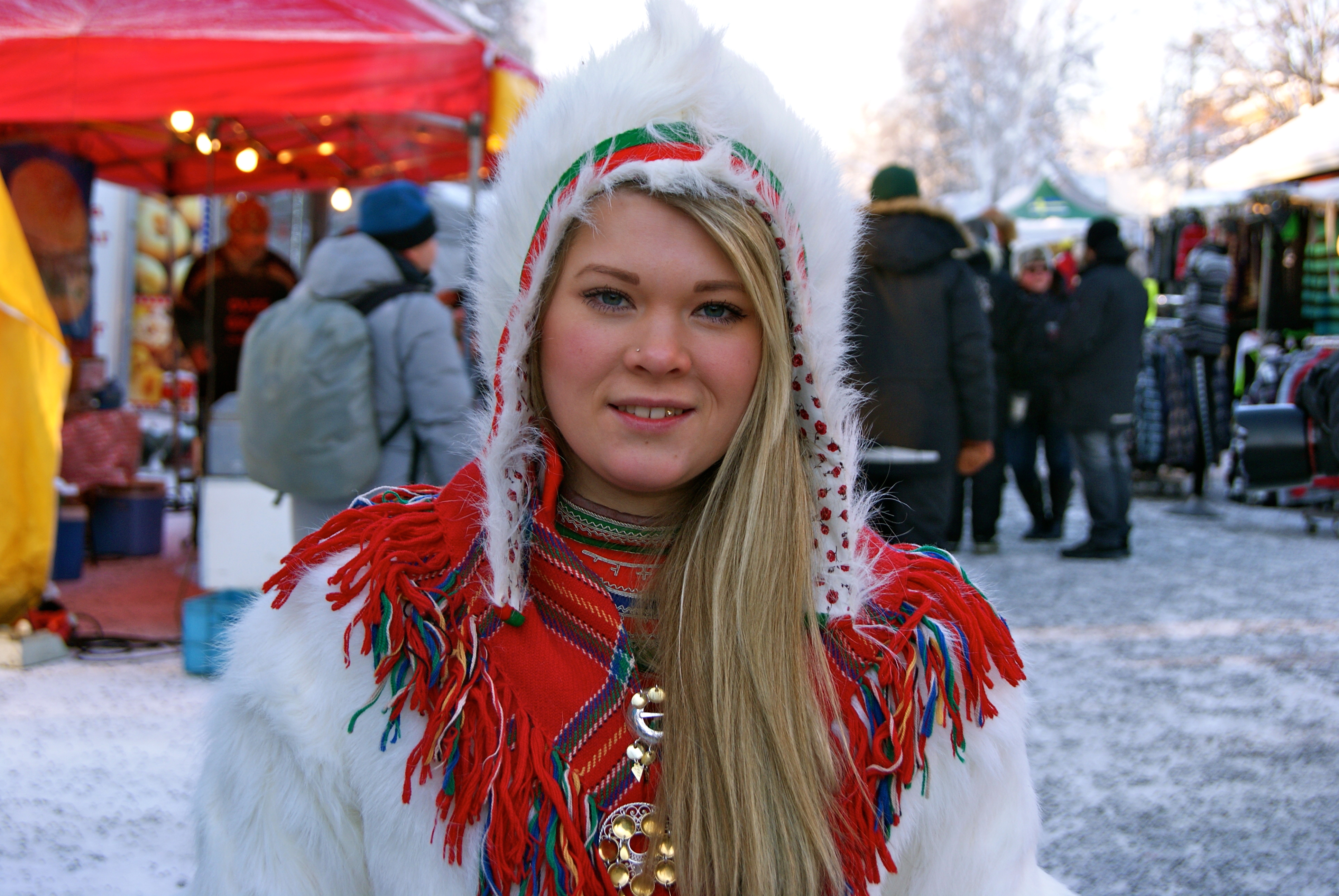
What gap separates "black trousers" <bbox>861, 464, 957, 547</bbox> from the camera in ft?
13.0

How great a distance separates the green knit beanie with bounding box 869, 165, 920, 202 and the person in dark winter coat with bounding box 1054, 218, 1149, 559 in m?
2.35

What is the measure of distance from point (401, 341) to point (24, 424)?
162 cm

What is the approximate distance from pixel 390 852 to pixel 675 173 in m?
0.80

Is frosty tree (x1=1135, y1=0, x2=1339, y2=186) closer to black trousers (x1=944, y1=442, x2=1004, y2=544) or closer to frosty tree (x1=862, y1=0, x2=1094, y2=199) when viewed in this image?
frosty tree (x1=862, y1=0, x2=1094, y2=199)

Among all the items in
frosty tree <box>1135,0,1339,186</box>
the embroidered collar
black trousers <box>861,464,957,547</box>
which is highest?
frosty tree <box>1135,0,1339,186</box>

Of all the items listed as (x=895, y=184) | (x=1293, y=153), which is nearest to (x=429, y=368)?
(x=895, y=184)

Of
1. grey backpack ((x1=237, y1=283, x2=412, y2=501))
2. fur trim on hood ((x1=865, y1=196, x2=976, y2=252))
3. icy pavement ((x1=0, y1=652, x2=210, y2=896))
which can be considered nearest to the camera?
icy pavement ((x1=0, y1=652, x2=210, y2=896))

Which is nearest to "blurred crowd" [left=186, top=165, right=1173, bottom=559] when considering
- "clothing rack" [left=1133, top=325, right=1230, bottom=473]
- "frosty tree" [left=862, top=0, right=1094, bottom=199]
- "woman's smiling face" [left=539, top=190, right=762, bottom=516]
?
"woman's smiling face" [left=539, top=190, right=762, bottom=516]

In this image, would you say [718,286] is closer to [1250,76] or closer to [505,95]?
[505,95]

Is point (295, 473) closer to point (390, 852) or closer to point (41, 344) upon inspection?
point (41, 344)

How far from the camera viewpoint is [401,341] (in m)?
3.75

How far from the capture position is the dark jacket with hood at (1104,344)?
6117 millimetres

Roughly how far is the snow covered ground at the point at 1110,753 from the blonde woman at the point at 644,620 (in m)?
0.38

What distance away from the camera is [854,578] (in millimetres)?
1271
